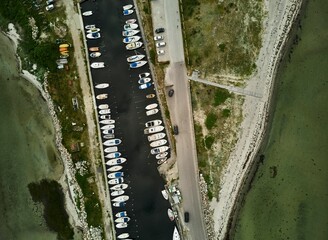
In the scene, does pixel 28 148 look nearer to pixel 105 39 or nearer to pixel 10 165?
pixel 10 165

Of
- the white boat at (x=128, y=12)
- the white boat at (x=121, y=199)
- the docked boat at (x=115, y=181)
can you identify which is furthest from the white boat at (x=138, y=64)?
the white boat at (x=121, y=199)

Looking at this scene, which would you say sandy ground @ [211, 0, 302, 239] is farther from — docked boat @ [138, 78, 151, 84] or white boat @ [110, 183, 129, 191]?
docked boat @ [138, 78, 151, 84]

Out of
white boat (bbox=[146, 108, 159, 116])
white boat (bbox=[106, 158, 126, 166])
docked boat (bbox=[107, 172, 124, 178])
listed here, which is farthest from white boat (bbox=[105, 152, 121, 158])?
white boat (bbox=[146, 108, 159, 116])

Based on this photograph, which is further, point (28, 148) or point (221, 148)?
point (28, 148)

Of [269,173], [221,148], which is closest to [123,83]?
[221,148]

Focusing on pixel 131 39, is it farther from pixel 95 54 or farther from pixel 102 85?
pixel 102 85

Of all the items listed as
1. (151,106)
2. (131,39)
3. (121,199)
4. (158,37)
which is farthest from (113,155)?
(158,37)
